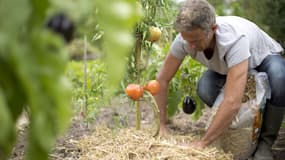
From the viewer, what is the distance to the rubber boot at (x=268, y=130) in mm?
2932

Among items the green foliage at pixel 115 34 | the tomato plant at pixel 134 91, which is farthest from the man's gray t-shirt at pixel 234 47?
the green foliage at pixel 115 34

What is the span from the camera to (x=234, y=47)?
Result: 2.68 m

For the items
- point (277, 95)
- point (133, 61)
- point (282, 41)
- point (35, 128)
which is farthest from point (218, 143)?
point (35, 128)

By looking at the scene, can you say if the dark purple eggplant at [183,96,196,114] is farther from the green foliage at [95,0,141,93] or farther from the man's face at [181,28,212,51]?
the green foliage at [95,0,141,93]

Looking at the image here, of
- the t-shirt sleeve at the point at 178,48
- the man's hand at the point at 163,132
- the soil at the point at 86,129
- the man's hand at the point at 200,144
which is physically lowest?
the soil at the point at 86,129

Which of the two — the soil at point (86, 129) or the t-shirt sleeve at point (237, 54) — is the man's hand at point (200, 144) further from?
the soil at point (86, 129)

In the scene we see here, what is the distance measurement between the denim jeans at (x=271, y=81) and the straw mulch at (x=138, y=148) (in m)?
0.33

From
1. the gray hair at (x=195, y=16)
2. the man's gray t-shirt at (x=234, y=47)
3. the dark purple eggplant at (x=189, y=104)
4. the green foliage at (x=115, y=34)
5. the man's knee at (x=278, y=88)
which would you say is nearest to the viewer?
the green foliage at (x=115, y=34)

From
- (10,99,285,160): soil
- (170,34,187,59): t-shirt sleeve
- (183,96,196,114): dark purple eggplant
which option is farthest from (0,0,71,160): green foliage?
(183,96,196,114): dark purple eggplant

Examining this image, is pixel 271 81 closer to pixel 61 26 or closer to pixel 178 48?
pixel 178 48

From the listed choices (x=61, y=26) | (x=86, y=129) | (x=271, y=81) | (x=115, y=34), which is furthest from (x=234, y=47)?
(x=115, y=34)

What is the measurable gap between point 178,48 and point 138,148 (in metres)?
0.63

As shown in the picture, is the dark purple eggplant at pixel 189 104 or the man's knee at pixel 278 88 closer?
the man's knee at pixel 278 88

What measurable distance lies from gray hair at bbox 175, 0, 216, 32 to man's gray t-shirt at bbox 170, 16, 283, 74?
5.0 inches
